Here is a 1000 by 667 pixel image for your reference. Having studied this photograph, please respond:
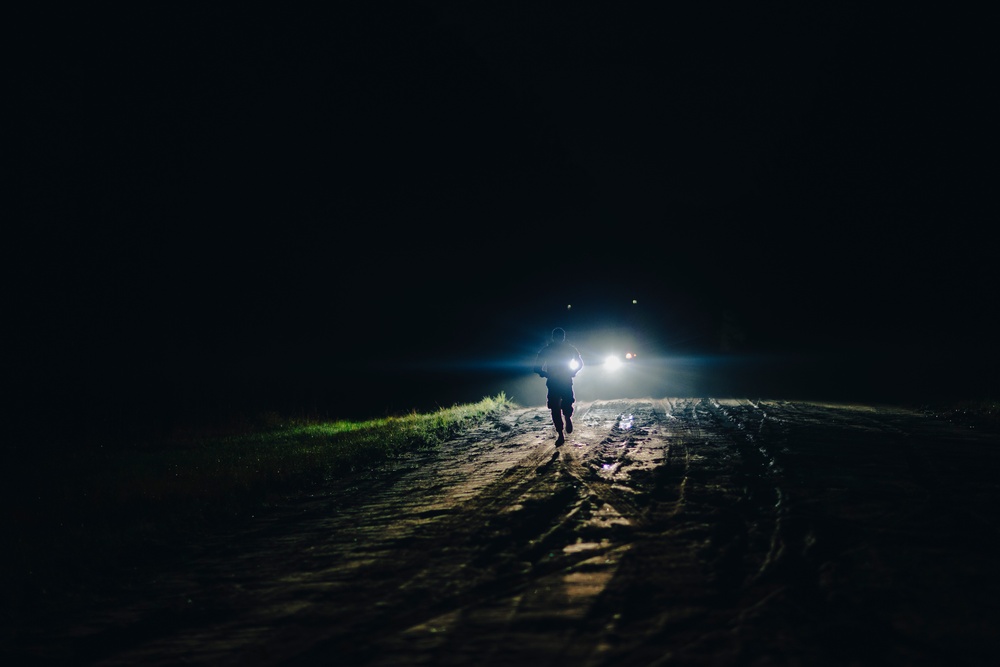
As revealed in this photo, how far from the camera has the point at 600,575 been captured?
4.11 m

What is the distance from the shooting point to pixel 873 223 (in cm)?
2842

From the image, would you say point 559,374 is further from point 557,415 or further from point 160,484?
point 160,484

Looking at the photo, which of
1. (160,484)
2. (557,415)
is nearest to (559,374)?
(557,415)

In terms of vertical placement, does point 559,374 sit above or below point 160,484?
above

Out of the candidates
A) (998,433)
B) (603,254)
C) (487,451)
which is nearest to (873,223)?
(998,433)

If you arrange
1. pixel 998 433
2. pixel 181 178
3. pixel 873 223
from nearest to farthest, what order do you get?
1. pixel 998 433
2. pixel 873 223
3. pixel 181 178

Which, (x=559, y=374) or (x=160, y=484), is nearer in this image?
(x=160, y=484)

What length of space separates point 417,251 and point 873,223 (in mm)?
30121

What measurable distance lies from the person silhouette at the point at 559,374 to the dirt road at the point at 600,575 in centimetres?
305

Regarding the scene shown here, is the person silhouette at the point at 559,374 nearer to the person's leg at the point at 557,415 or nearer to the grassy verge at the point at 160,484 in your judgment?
the person's leg at the point at 557,415

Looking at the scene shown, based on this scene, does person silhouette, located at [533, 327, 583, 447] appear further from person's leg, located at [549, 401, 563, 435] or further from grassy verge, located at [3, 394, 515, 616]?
grassy verge, located at [3, 394, 515, 616]

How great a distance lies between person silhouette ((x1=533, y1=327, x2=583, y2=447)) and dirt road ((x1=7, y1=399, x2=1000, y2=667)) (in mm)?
3052

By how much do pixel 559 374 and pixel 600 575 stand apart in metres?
6.69

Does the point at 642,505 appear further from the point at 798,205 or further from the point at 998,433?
the point at 798,205
